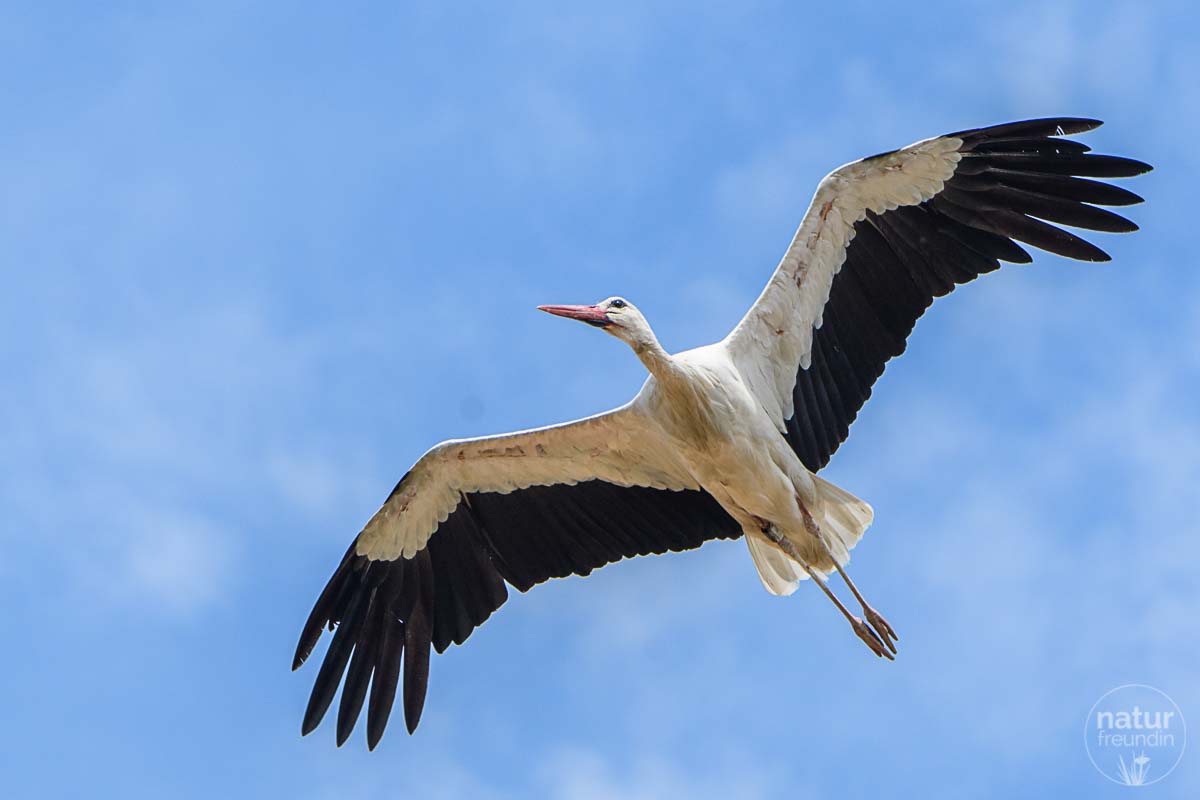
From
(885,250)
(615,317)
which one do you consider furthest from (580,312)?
(885,250)

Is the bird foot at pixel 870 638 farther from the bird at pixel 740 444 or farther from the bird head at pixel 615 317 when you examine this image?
the bird head at pixel 615 317

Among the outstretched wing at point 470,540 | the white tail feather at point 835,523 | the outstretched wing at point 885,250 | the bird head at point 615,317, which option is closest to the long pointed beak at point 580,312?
the bird head at point 615,317

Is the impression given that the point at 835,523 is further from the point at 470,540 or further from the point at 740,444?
the point at 470,540

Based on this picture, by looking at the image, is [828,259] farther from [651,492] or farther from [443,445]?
[443,445]

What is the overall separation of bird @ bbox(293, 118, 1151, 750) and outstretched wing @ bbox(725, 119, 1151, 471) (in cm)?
1

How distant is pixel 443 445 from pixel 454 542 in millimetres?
840

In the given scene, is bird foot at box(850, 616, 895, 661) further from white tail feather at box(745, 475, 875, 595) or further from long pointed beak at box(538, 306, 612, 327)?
long pointed beak at box(538, 306, 612, 327)

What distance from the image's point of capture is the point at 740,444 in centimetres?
1105

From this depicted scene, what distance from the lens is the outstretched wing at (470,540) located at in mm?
12102

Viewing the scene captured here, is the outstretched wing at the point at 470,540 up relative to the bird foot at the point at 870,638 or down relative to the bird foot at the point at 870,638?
up

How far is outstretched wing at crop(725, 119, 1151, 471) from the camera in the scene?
37.1 feet

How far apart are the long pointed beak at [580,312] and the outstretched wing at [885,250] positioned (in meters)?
0.98

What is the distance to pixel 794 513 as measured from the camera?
37.1 feet

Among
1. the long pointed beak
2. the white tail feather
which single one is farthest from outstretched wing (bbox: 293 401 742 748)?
the long pointed beak
